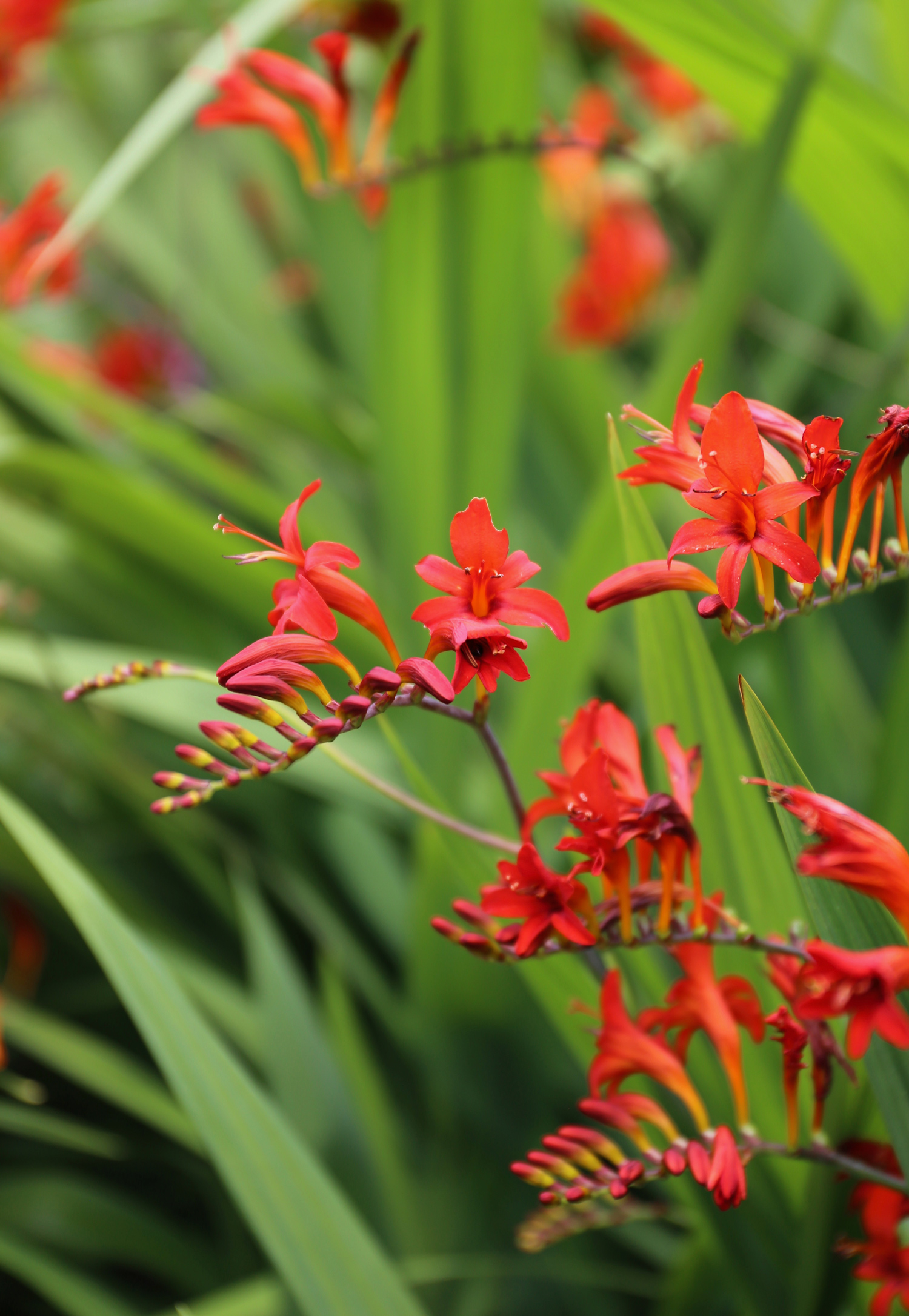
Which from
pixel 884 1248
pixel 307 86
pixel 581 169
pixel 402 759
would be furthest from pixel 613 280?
pixel 884 1248

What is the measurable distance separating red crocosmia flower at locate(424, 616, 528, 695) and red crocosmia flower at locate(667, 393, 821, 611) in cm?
4

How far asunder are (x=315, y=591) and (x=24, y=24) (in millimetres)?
831

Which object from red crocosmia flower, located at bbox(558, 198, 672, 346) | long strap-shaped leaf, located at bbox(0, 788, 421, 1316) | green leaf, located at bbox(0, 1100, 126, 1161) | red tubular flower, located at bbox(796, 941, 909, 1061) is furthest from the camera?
red crocosmia flower, located at bbox(558, 198, 672, 346)

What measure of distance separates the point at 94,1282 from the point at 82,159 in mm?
1138

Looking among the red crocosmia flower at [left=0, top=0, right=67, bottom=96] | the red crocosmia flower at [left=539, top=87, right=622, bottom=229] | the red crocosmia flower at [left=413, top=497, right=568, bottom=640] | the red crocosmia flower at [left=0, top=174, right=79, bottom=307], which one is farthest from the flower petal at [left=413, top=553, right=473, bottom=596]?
the red crocosmia flower at [left=0, top=0, right=67, bottom=96]

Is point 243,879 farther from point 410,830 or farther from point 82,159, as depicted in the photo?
point 82,159

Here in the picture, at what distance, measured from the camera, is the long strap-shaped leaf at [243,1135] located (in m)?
0.37

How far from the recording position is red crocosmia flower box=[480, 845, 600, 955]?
0.27 metres

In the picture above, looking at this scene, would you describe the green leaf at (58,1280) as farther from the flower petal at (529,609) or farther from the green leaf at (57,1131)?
the flower petal at (529,609)

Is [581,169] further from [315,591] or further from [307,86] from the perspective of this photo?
[315,591]

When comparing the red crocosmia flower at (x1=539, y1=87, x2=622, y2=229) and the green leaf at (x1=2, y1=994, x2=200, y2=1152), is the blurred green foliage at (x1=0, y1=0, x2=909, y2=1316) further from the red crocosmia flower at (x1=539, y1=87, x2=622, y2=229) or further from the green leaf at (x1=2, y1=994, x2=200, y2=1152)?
the red crocosmia flower at (x1=539, y1=87, x2=622, y2=229)

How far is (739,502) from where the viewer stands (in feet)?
0.84

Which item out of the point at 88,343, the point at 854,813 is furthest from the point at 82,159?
the point at 854,813

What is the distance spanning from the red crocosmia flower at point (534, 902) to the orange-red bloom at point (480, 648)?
0.05 m
